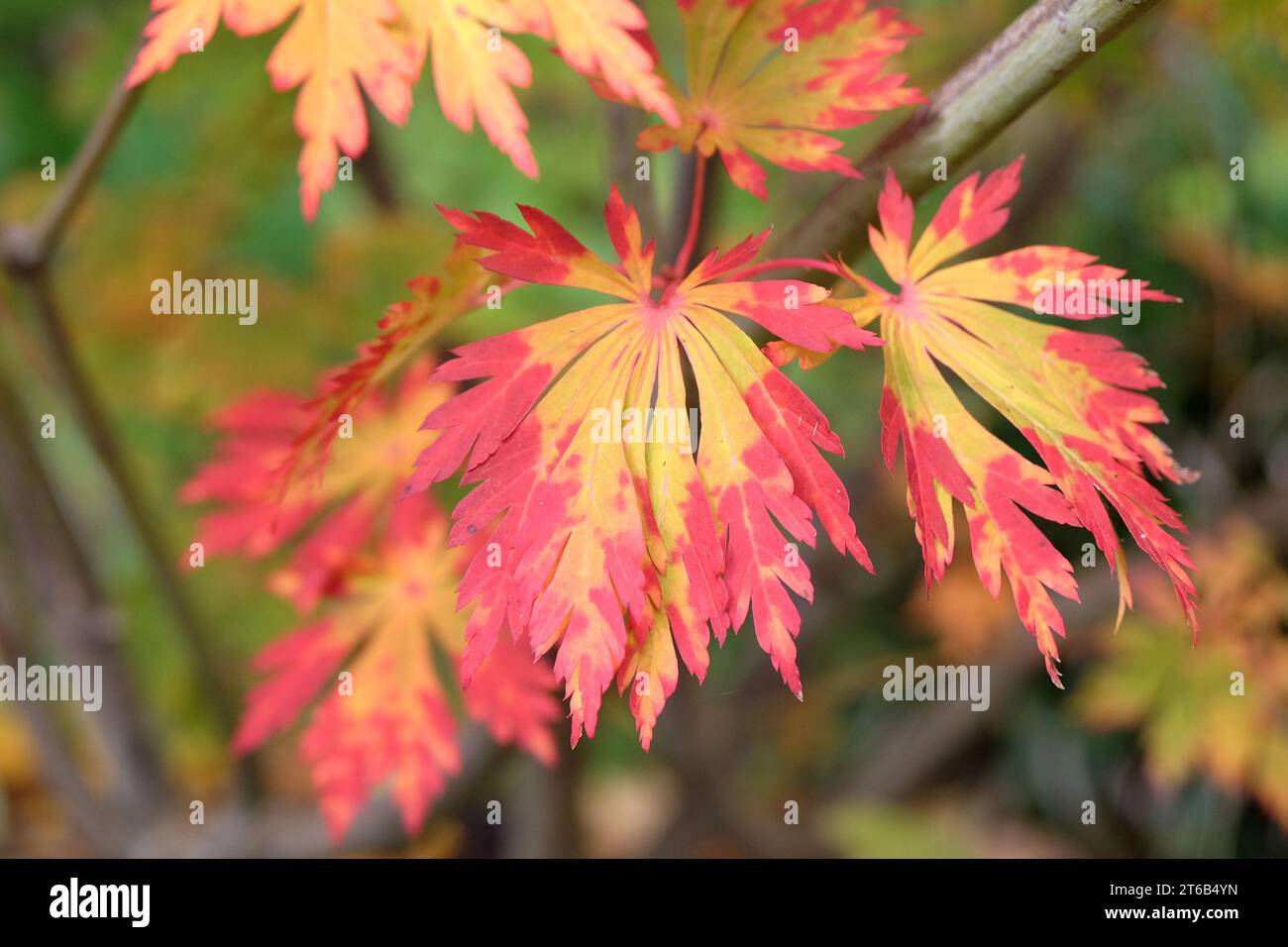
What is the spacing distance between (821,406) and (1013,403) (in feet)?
4.02

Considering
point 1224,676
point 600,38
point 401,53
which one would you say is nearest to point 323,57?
point 401,53

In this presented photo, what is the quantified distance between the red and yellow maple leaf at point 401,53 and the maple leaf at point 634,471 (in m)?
0.05

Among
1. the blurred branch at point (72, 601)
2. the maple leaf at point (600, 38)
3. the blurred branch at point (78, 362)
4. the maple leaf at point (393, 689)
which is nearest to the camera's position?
the maple leaf at point (600, 38)

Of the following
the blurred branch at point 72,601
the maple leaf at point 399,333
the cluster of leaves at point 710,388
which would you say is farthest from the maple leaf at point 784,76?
the blurred branch at point 72,601

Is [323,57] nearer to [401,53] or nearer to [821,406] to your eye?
[401,53]

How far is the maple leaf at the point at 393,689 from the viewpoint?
814mm

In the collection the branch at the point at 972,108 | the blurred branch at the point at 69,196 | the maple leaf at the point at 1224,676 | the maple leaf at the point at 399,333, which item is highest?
the blurred branch at the point at 69,196

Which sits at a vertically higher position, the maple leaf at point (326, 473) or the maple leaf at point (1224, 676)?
the maple leaf at point (326, 473)

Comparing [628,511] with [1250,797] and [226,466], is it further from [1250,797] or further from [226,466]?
[1250,797]

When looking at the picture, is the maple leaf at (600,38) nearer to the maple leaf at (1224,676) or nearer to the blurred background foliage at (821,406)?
the blurred background foliage at (821,406)

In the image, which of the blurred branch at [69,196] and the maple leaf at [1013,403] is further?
the blurred branch at [69,196]
